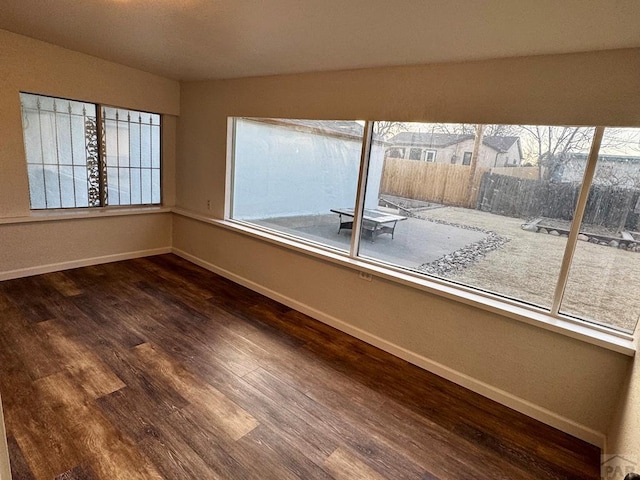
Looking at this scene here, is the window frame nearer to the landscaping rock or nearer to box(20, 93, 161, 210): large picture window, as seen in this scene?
the landscaping rock

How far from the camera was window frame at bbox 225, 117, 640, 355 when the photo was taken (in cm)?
209

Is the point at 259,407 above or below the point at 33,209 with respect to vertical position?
below

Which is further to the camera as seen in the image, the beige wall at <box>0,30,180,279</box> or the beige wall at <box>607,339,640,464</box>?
the beige wall at <box>0,30,180,279</box>

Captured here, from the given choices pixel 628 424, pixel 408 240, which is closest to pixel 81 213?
pixel 408 240

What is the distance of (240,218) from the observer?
4352mm

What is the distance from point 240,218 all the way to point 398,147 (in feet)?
7.39

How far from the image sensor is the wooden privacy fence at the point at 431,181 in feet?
8.65

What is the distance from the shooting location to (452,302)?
2592 mm

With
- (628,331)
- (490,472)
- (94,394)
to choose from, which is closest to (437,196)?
(628,331)

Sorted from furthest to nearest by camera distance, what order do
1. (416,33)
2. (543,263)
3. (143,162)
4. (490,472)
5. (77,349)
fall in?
(143,162), (77,349), (543,263), (416,33), (490,472)

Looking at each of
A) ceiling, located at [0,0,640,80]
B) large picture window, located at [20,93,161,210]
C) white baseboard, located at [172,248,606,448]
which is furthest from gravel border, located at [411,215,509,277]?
large picture window, located at [20,93,161,210]

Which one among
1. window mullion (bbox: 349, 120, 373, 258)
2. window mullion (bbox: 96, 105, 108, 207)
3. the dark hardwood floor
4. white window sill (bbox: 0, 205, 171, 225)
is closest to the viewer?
the dark hardwood floor

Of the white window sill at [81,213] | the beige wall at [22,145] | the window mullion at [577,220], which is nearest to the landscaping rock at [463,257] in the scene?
the window mullion at [577,220]

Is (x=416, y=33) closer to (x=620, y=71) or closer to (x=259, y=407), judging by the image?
(x=620, y=71)
